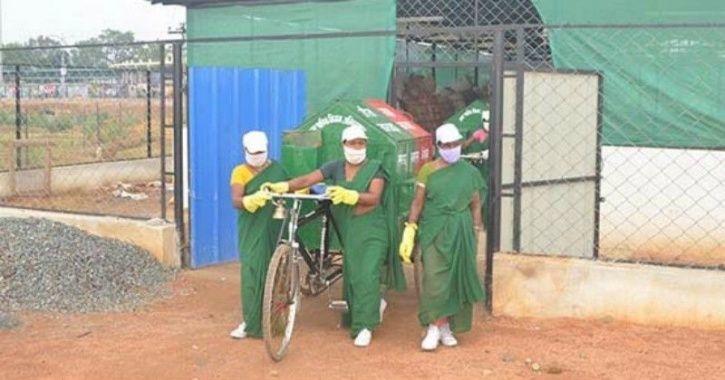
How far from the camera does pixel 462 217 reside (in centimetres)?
571

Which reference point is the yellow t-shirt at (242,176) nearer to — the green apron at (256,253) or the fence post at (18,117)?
the green apron at (256,253)

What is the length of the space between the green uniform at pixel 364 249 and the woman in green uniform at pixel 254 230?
438 millimetres

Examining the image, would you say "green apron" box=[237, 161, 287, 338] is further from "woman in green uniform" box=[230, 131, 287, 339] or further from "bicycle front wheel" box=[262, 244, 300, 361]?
"bicycle front wheel" box=[262, 244, 300, 361]

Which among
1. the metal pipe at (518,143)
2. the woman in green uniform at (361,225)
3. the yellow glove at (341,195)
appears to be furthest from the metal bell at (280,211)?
the metal pipe at (518,143)

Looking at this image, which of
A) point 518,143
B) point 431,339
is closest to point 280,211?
point 431,339

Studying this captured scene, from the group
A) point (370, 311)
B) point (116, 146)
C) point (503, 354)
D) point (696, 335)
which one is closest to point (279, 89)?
point (370, 311)

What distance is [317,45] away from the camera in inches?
416

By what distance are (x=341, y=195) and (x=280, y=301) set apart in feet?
2.56

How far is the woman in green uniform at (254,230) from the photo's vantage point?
19.2ft

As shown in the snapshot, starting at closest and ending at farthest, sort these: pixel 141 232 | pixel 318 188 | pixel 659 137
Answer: pixel 318 188 < pixel 141 232 < pixel 659 137

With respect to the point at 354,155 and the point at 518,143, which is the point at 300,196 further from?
the point at 518,143

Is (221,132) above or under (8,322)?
above

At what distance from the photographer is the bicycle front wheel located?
5.31 m

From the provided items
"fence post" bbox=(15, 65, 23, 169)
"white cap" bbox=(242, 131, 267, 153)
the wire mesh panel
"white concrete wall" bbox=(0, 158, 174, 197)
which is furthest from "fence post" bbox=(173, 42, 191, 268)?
"white concrete wall" bbox=(0, 158, 174, 197)
